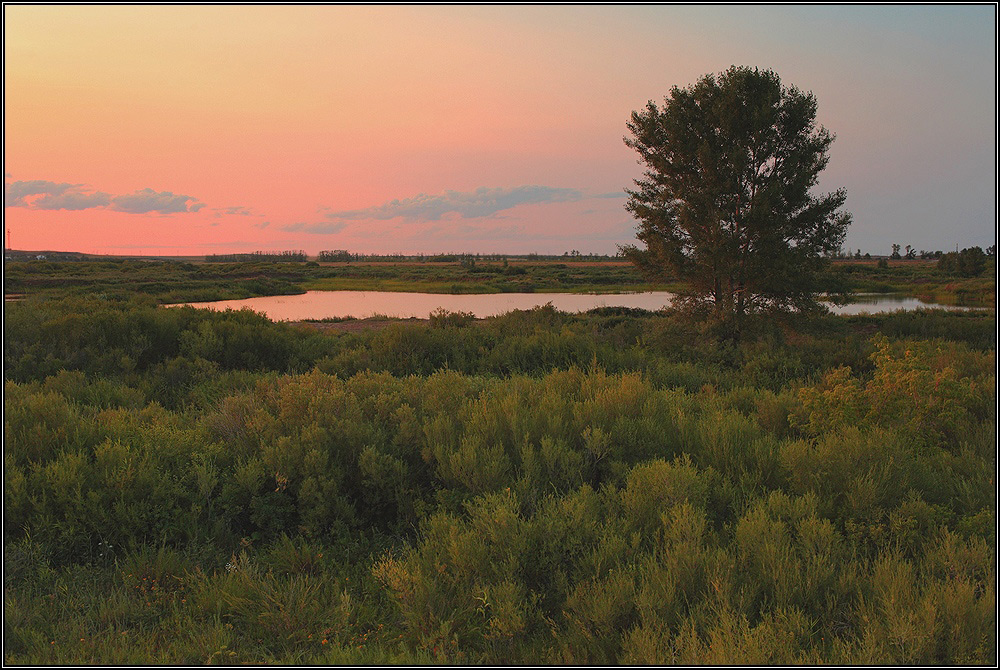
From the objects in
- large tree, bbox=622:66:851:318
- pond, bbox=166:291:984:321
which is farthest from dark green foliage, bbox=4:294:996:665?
pond, bbox=166:291:984:321

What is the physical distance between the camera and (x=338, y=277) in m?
77.2

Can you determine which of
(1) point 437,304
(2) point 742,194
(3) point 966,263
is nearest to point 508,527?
(2) point 742,194

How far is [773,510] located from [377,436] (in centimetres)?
386

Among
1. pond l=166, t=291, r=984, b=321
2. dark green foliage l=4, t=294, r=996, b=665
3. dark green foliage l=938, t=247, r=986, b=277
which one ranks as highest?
dark green foliage l=938, t=247, r=986, b=277

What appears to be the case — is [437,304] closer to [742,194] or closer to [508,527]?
[742,194]

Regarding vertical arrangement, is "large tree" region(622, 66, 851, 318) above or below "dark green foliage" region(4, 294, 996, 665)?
Result: above

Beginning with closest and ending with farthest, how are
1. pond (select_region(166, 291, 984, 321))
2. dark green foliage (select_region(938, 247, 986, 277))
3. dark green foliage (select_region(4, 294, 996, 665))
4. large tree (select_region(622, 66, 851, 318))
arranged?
dark green foliage (select_region(4, 294, 996, 665)) → large tree (select_region(622, 66, 851, 318)) → pond (select_region(166, 291, 984, 321)) → dark green foliage (select_region(938, 247, 986, 277))

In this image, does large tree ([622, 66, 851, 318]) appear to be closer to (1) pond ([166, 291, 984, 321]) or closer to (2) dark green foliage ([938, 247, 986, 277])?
(1) pond ([166, 291, 984, 321])

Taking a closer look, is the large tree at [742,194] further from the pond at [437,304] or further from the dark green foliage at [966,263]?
the dark green foliage at [966,263]

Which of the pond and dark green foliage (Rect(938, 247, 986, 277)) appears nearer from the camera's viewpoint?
the pond

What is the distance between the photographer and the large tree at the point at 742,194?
61.8ft

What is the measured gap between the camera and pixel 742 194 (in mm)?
19312

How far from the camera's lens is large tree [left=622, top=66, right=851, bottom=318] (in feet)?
61.8

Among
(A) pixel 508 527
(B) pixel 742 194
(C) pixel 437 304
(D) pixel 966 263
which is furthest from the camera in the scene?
(D) pixel 966 263
